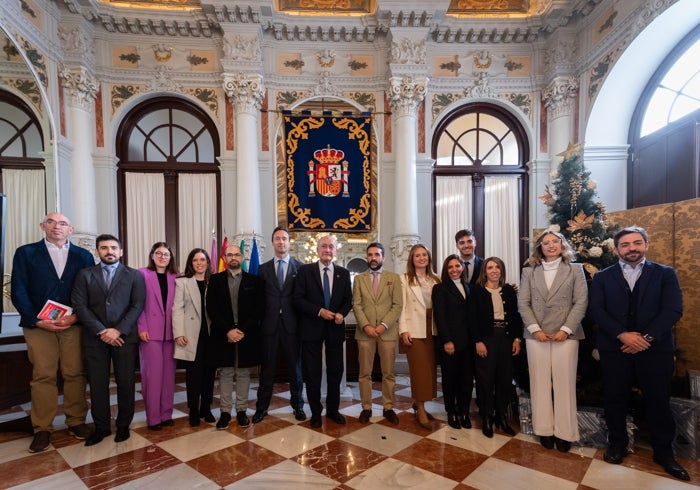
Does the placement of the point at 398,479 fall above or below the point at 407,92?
below

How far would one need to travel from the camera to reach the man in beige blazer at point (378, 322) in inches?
120

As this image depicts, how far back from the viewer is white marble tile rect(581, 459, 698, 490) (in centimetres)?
212

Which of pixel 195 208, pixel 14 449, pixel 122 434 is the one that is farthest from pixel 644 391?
pixel 195 208

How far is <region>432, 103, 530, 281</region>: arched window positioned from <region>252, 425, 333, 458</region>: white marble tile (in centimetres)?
391

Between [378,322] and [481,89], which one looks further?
[481,89]

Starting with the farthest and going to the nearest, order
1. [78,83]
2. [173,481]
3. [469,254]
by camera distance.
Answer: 1. [78,83]
2. [469,254]
3. [173,481]

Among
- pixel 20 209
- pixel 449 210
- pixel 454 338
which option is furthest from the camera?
pixel 449 210

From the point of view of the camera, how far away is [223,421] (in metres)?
2.92

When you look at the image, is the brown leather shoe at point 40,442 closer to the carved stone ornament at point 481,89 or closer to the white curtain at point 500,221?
the white curtain at point 500,221

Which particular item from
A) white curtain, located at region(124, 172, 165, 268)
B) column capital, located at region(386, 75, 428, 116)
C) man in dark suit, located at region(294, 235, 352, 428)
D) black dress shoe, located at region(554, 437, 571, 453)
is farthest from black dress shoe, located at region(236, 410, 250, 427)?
column capital, located at region(386, 75, 428, 116)

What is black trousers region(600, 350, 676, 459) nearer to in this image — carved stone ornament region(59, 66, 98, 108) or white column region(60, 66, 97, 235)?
white column region(60, 66, 97, 235)

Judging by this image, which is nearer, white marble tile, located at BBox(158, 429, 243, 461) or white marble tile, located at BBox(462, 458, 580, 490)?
white marble tile, located at BBox(462, 458, 580, 490)

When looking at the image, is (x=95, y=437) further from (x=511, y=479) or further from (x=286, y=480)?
(x=511, y=479)

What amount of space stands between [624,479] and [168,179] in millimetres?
6382
